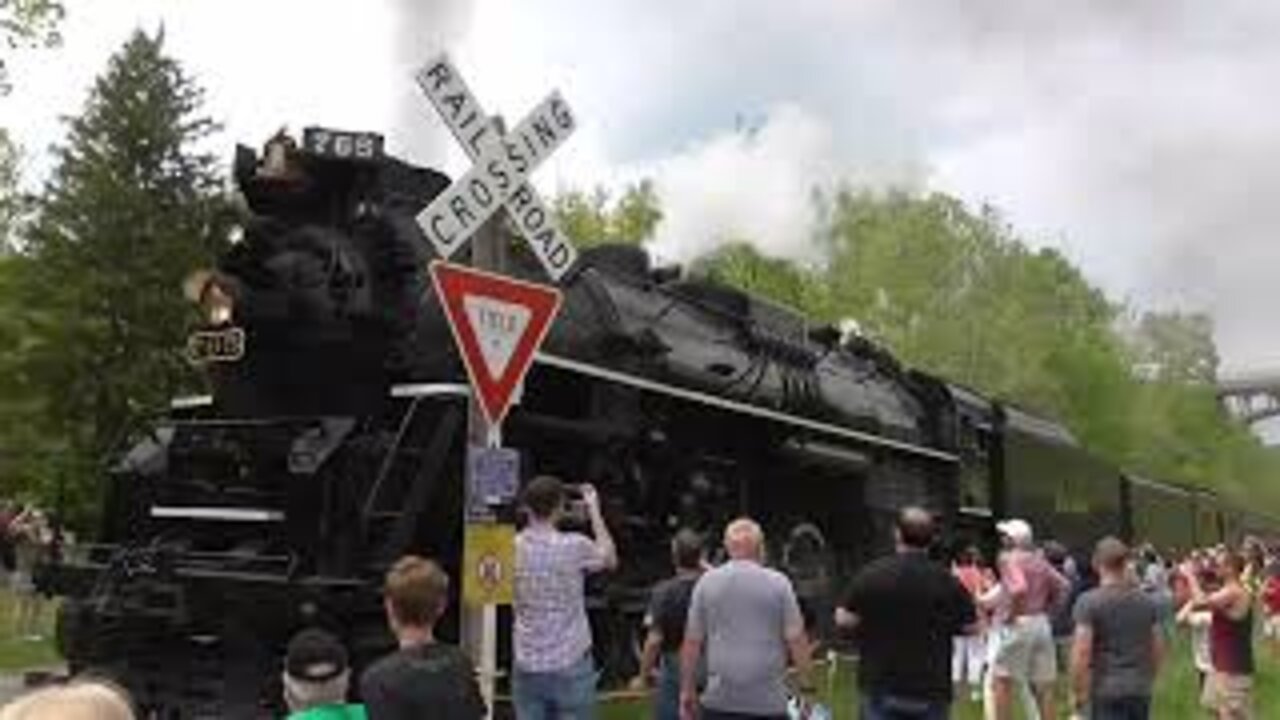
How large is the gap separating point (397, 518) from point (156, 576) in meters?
1.64

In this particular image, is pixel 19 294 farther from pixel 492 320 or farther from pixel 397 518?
pixel 492 320

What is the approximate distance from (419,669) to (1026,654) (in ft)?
30.5

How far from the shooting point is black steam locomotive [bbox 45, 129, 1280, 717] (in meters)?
12.2

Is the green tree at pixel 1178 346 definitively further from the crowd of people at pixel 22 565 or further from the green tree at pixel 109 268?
the crowd of people at pixel 22 565

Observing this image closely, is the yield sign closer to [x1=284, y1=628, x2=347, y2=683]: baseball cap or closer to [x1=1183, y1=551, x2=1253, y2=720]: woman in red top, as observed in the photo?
[x1=284, y1=628, x2=347, y2=683]: baseball cap

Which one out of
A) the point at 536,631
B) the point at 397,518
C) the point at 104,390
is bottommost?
the point at 536,631

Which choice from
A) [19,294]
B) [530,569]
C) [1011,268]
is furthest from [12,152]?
[530,569]

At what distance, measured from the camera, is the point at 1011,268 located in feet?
216

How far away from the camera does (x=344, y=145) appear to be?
45.2 ft

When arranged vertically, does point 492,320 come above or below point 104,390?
below

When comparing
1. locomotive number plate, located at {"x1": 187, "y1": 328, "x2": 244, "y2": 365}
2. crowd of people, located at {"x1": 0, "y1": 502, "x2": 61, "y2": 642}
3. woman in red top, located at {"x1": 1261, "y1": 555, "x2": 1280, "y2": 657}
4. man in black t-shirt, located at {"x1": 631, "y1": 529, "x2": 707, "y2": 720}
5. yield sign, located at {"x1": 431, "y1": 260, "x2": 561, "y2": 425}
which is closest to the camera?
yield sign, located at {"x1": 431, "y1": 260, "x2": 561, "y2": 425}

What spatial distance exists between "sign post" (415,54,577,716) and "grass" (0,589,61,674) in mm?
9622

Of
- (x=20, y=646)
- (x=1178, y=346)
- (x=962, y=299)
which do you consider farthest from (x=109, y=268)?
(x=1178, y=346)

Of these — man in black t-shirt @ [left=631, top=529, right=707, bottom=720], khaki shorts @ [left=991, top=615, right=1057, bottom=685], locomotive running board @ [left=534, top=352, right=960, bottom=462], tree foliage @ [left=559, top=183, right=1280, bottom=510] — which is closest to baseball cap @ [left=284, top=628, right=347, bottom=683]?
man in black t-shirt @ [left=631, top=529, right=707, bottom=720]
